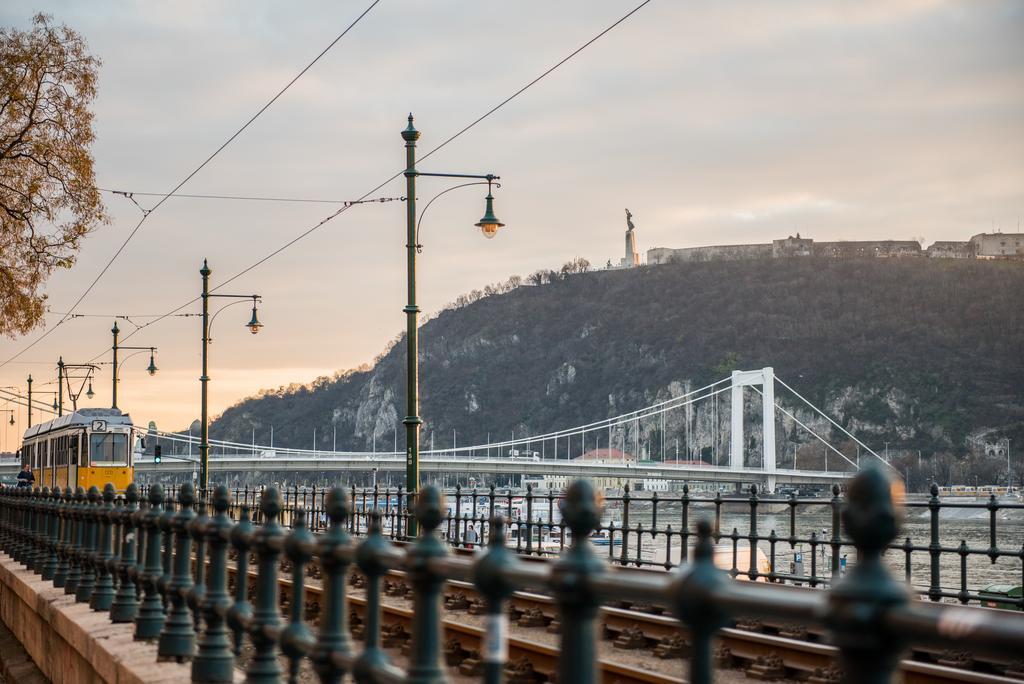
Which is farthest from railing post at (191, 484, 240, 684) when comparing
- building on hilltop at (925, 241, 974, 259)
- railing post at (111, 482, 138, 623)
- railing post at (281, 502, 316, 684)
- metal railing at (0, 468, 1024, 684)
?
building on hilltop at (925, 241, 974, 259)

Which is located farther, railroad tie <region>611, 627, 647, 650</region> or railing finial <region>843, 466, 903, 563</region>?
railroad tie <region>611, 627, 647, 650</region>

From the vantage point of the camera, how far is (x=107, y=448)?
101 ft

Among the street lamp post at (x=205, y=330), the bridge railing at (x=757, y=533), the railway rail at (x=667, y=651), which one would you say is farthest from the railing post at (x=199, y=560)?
the street lamp post at (x=205, y=330)

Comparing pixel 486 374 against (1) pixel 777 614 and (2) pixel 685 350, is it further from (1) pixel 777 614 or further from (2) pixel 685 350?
(1) pixel 777 614

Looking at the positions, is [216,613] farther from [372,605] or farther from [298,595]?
[372,605]

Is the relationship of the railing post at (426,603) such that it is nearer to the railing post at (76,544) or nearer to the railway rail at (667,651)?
the railway rail at (667,651)

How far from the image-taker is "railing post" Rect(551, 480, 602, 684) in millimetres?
2121

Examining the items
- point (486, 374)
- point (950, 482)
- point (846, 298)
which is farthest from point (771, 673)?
point (486, 374)

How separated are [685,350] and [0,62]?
122070 mm

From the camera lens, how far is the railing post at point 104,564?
7.43 m

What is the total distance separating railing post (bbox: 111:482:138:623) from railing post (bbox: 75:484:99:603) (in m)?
0.91

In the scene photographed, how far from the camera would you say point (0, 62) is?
714 inches

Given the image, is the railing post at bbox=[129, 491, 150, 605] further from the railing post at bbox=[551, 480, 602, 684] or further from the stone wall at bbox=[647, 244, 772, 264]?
the stone wall at bbox=[647, 244, 772, 264]

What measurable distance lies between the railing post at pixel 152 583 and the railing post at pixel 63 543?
2.91 meters
